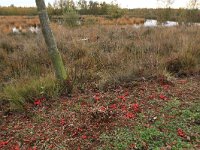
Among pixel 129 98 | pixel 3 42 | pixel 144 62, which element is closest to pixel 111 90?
pixel 129 98

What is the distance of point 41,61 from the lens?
24.3ft

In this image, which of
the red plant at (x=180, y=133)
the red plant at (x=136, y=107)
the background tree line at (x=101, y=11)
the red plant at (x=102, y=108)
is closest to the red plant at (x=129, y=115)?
the red plant at (x=136, y=107)

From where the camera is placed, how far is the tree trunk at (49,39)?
4.18 meters

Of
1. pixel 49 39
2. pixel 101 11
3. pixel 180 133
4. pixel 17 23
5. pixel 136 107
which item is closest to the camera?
pixel 180 133

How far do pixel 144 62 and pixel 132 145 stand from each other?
10.4ft

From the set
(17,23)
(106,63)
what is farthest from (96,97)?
(17,23)

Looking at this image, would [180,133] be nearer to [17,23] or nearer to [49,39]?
[49,39]

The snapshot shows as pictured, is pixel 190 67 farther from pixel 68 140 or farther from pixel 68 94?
pixel 68 140

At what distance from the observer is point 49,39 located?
434cm

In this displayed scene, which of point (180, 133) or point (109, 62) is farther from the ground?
point (109, 62)

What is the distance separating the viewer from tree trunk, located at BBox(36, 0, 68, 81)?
13.7 feet

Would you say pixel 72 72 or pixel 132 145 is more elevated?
pixel 72 72

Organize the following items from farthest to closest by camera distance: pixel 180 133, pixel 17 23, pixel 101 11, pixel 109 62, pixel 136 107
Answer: pixel 101 11 → pixel 17 23 → pixel 109 62 → pixel 136 107 → pixel 180 133

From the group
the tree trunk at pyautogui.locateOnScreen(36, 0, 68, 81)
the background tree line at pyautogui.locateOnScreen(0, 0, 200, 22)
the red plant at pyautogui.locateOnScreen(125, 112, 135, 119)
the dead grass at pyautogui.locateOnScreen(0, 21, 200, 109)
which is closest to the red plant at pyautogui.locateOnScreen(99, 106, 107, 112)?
the red plant at pyautogui.locateOnScreen(125, 112, 135, 119)
